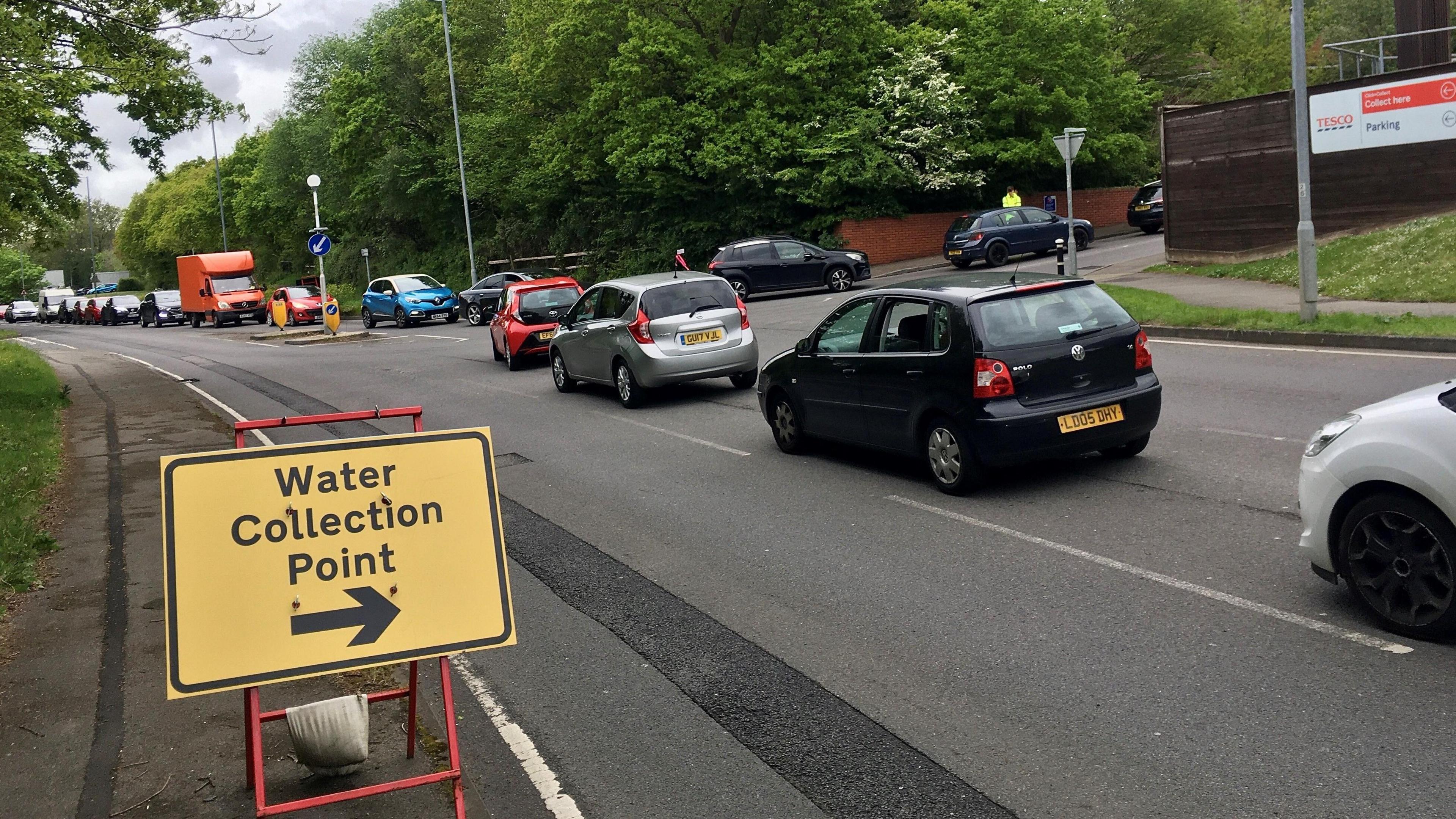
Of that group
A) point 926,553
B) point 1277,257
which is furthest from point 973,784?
point 1277,257

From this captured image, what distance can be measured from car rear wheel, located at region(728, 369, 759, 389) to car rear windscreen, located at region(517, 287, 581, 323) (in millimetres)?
5444

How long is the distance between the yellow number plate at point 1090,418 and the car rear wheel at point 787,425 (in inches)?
112

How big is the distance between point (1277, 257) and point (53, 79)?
20.8 meters

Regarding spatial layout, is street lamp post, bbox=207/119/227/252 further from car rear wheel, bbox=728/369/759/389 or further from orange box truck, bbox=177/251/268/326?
car rear wheel, bbox=728/369/759/389

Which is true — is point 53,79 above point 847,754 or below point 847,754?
above

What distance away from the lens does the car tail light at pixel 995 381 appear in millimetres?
8602

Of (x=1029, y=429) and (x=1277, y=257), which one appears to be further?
(x=1277, y=257)

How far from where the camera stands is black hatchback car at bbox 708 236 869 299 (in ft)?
106

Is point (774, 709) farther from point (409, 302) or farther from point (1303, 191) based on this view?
point (409, 302)

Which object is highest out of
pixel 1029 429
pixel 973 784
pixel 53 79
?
pixel 53 79

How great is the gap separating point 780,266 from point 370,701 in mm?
28137

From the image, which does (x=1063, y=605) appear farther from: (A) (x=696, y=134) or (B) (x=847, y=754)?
(A) (x=696, y=134)

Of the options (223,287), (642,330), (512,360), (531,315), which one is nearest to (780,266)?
(531,315)

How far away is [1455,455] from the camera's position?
16.9ft
